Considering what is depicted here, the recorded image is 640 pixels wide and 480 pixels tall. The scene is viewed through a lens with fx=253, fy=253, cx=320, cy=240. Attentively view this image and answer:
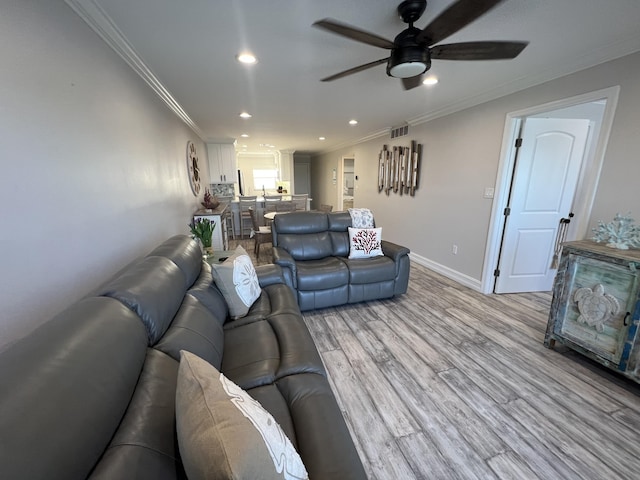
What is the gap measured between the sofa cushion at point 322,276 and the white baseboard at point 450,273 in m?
1.79

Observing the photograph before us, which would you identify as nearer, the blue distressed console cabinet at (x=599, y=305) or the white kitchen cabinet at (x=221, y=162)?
the blue distressed console cabinet at (x=599, y=305)

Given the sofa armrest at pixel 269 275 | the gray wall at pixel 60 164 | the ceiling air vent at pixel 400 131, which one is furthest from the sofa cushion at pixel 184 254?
Result: the ceiling air vent at pixel 400 131

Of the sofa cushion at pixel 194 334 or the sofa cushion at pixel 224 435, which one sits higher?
the sofa cushion at pixel 224 435

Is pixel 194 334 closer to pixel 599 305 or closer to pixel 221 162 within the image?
pixel 599 305

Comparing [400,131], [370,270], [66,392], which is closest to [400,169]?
[400,131]

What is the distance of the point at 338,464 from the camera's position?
81cm

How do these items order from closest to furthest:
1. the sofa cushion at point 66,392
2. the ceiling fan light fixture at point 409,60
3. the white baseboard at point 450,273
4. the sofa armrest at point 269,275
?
the sofa cushion at point 66,392 < the ceiling fan light fixture at point 409,60 < the sofa armrest at point 269,275 < the white baseboard at point 450,273

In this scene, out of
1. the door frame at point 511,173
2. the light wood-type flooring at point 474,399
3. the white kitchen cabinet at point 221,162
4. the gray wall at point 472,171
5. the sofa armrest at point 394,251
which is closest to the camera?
the light wood-type flooring at point 474,399

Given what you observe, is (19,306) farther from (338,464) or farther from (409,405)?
(409,405)

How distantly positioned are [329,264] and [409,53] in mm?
1974

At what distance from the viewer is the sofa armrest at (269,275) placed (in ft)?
7.33

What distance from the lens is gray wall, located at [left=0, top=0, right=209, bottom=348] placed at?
1.03m

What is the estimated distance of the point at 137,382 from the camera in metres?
0.82

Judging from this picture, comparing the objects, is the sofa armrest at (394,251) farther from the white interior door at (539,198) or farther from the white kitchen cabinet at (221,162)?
the white kitchen cabinet at (221,162)
